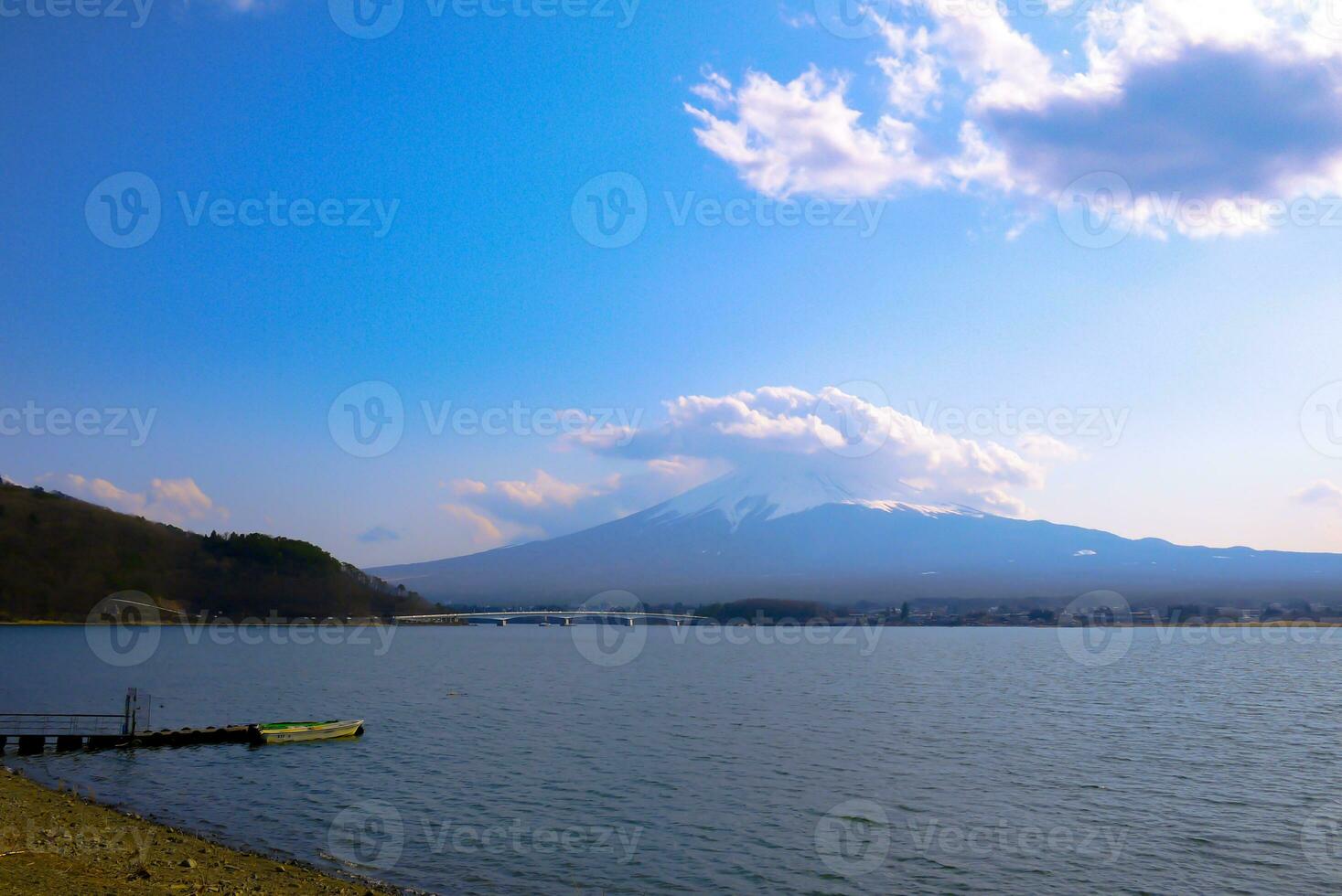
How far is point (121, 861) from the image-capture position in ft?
59.2

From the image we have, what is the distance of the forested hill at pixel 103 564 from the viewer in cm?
16525

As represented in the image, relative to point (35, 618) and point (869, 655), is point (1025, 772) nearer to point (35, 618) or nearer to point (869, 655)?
point (869, 655)

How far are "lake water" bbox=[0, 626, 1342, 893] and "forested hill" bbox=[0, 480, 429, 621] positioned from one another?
11732 cm

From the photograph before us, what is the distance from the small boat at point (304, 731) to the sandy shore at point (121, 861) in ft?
46.7

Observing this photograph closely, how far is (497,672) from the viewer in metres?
84.4

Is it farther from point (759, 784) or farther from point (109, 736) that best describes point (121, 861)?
point (109, 736)

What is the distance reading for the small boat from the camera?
127ft

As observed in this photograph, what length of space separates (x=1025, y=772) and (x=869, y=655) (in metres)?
90.3

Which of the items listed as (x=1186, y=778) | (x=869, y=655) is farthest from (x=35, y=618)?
(x=1186, y=778)

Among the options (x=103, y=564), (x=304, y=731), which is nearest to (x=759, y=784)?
(x=304, y=731)

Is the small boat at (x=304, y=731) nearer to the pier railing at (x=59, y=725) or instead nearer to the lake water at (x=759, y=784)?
the lake water at (x=759, y=784)

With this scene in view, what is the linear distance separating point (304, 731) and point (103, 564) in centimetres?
16245

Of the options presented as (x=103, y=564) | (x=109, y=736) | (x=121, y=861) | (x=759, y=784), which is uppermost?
(x=103, y=564)

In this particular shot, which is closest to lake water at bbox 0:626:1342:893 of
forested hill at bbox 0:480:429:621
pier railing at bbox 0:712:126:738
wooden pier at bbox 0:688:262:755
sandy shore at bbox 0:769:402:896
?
wooden pier at bbox 0:688:262:755
